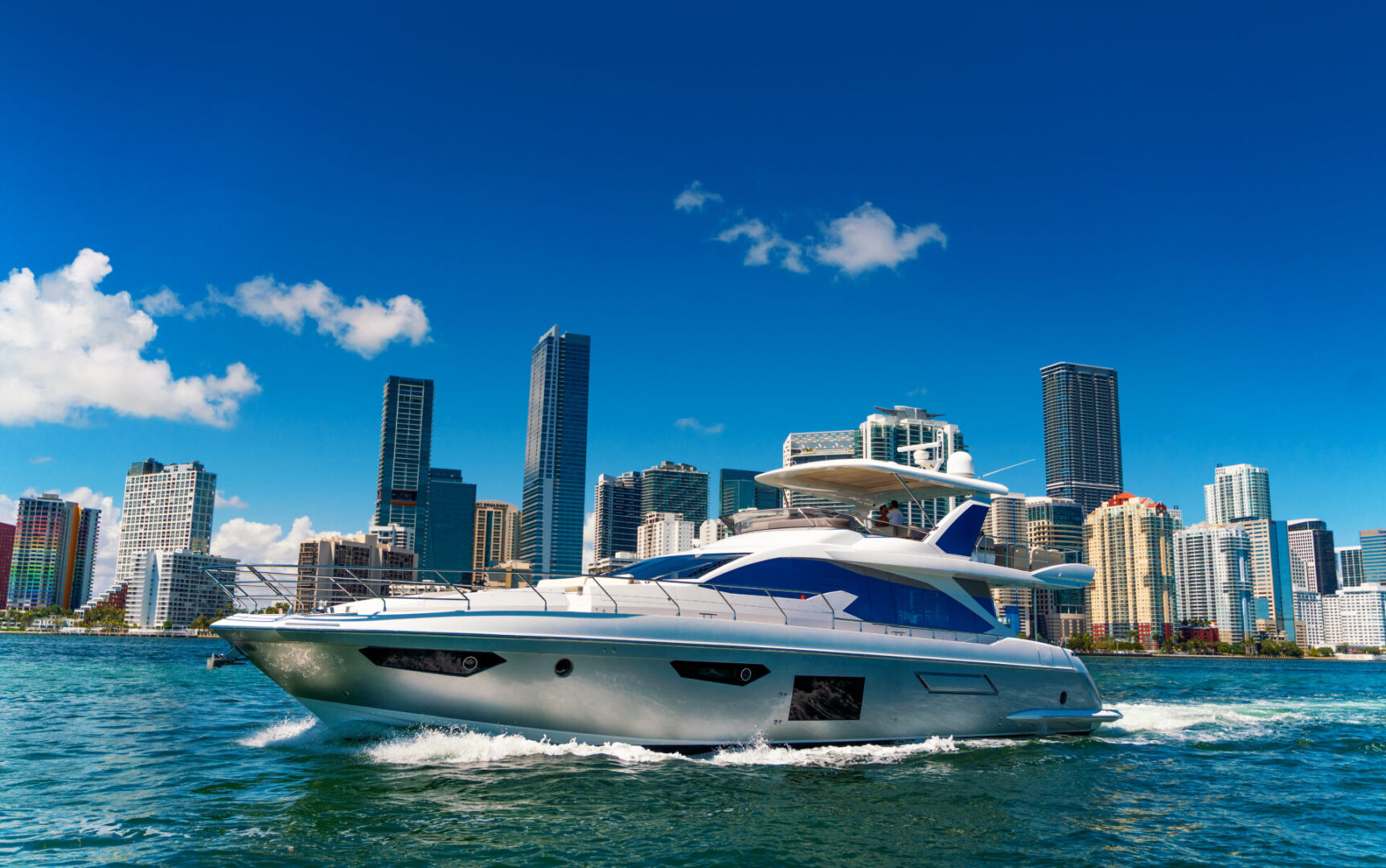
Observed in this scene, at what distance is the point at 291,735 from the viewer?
12906 mm

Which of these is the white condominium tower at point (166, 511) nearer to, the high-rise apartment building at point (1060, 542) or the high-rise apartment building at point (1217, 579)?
the high-rise apartment building at point (1060, 542)

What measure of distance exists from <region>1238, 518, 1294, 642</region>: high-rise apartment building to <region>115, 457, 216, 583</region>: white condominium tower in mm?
191755

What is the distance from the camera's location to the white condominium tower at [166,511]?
580ft

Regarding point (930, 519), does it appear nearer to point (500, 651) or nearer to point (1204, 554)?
point (500, 651)

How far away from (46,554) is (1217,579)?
211731mm

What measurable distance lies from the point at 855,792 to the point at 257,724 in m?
11.0

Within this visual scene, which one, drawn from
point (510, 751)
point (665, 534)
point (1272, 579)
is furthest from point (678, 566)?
point (1272, 579)

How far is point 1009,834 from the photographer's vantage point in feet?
30.6

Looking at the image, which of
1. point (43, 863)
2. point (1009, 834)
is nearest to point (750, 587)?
point (1009, 834)

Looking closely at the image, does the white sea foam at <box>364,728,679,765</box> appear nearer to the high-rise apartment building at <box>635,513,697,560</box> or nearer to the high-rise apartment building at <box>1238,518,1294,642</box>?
the high-rise apartment building at <box>635,513,697,560</box>

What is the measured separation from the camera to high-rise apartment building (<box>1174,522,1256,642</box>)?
160875mm

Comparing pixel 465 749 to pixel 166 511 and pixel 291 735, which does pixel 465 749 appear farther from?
pixel 166 511

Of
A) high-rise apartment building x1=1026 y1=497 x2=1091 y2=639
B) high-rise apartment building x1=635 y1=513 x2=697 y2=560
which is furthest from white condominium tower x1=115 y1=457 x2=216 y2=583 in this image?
high-rise apartment building x1=1026 y1=497 x2=1091 y2=639

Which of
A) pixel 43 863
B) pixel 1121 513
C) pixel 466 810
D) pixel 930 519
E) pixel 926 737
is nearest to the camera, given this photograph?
pixel 43 863
